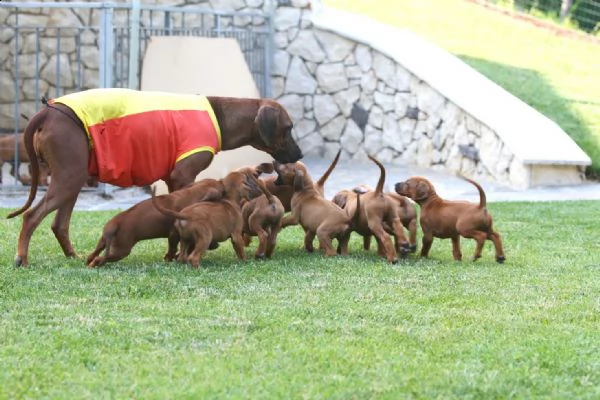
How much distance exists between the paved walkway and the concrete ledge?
0.29 metres

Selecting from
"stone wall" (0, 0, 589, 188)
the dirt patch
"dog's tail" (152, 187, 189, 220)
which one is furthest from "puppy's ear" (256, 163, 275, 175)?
the dirt patch

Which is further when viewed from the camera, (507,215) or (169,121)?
(507,215)

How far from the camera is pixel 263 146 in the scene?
949 cm

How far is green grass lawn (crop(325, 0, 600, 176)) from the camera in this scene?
1680 centimetres

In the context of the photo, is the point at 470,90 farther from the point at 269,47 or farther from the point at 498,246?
the point at 498,246

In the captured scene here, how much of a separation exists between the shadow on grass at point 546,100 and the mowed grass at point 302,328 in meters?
6.83

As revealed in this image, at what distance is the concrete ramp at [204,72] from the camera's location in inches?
560

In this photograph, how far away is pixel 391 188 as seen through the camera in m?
13.7

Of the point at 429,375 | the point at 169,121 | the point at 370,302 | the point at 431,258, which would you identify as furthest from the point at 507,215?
the point at 429,375

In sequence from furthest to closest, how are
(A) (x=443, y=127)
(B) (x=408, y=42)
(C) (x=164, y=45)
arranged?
(B) (x=408, y=42) < (A) (x=443, y=127) < (C) (x=164, y=45)

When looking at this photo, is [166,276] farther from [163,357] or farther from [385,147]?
[385,147]

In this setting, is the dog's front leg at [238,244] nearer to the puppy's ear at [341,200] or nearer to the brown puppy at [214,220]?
the brown puppy at [214,220]

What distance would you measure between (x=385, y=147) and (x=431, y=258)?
23.6 ft

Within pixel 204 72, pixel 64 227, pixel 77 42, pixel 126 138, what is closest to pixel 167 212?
pixel 126 138
